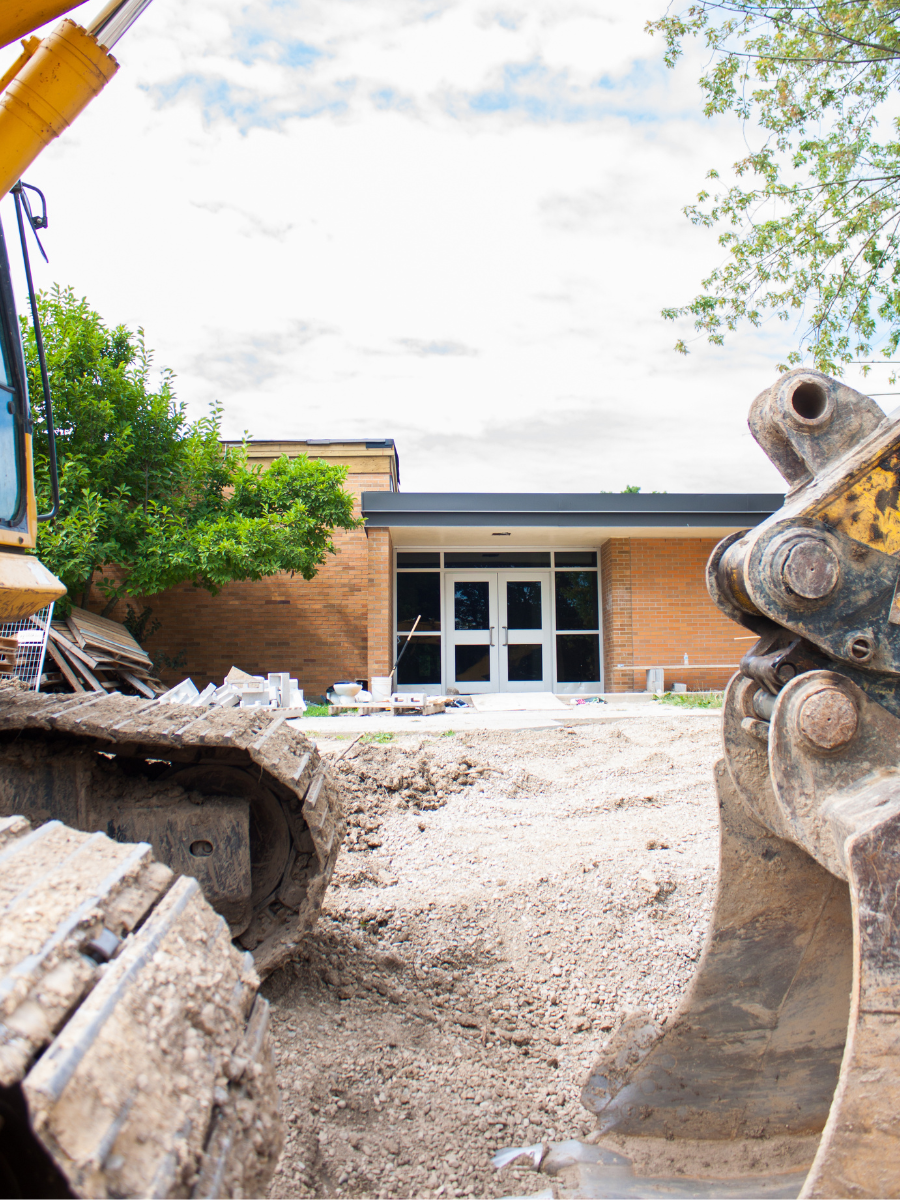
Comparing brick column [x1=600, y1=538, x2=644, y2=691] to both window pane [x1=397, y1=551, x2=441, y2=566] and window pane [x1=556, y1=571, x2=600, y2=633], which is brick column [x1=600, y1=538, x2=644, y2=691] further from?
window pane [x1=397, y1=551, x2=441, y2=566]

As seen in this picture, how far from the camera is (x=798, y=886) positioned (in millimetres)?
2070

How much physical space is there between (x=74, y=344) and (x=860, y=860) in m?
13.8

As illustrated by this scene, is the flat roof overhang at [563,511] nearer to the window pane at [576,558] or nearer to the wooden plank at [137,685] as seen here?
the window pane at [576,558]

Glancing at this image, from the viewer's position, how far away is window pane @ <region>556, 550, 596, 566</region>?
56.8 feet

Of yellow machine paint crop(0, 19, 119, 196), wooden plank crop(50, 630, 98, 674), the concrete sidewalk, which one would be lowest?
the concrete sidewalk

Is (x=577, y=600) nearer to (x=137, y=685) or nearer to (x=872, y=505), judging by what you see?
(x=137, y=685)

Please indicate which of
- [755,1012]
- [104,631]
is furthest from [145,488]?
[755,1012]

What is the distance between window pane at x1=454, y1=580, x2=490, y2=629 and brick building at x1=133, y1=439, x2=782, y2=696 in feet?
0.07

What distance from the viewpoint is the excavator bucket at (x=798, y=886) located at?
4.37ft

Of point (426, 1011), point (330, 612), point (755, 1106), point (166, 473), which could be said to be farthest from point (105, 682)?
point (755, 1106)

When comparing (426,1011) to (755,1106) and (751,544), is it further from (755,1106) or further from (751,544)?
(751,544)

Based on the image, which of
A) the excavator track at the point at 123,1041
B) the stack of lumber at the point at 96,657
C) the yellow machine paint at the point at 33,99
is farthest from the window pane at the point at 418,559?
the excavator track at the point at 123,1041

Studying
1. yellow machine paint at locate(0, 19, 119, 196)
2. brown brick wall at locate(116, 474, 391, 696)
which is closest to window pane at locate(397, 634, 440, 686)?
brown brick wall at locate(116, 474, 391, 696)

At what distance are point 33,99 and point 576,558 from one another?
15016mm
